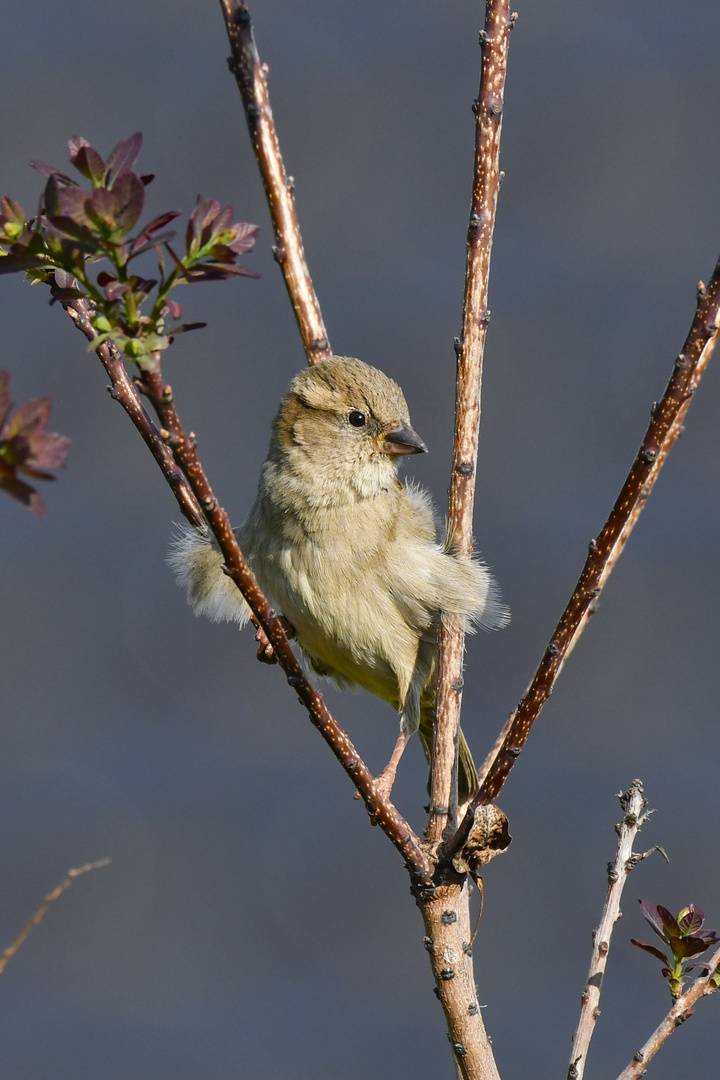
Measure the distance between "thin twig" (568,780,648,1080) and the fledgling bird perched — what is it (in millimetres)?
941

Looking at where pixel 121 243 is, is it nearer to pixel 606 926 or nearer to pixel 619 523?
pixel 619 523

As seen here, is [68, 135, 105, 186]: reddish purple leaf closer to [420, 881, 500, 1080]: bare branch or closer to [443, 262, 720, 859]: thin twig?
[443, 262, 720, 859]: thin twig

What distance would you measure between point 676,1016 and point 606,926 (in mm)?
226

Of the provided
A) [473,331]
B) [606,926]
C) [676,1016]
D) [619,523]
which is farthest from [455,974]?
[473,331]

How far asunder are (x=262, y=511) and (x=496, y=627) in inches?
30.6

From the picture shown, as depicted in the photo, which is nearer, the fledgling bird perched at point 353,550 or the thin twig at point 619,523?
the thin twig at point 619,523

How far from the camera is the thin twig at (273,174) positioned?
2.22m

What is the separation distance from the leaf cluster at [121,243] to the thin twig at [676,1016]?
1517 millimetres

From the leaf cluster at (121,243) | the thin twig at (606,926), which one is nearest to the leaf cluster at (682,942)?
the thin twig at (606,926)

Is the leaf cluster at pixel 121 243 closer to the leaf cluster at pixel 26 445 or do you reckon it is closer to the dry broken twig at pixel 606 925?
the leaf cluster at pixel 26 445

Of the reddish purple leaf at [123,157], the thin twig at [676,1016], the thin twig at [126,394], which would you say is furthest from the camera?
the thin twig at [126,394]

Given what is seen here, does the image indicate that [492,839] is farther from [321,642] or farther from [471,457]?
[321,642]

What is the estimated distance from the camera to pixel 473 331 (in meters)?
2.57

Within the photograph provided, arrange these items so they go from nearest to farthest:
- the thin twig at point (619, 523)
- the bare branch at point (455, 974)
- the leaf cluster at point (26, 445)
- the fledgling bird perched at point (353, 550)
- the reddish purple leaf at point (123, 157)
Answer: the leaf cluster at point (26, 445), the reddish purple leaf at point (123, 157), the thin twig at point (619, 523), the bare branch at point (455, 974), the fledgling bird perched at point (353, 550)
